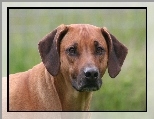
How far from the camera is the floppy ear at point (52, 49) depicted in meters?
4.00

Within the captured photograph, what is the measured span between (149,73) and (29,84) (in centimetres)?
116

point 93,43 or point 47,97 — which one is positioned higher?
point 93,43

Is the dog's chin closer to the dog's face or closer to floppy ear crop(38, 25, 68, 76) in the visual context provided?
the dog's face

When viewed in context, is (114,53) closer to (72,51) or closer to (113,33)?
(113,33)

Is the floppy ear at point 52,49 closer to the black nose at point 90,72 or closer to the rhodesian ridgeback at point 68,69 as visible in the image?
the rhodesian ridgeback at point 68,69

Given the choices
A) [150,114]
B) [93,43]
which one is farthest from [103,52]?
[150,114]

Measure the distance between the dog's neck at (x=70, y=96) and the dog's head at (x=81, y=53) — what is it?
0.27 ft

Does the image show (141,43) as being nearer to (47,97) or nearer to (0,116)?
(47,97)

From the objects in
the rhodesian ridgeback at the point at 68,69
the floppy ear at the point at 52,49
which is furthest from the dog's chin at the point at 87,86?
the floppy ear at the point at 52,49

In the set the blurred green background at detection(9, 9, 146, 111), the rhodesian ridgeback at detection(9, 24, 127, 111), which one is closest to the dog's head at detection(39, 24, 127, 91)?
the rhodesian ridgeback at detection(9, 24, 127, 111)

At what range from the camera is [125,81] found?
4.44 metres

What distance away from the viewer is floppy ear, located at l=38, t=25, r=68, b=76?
3996 mm

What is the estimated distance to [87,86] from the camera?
3.91m

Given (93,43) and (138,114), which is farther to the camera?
(138,114)
